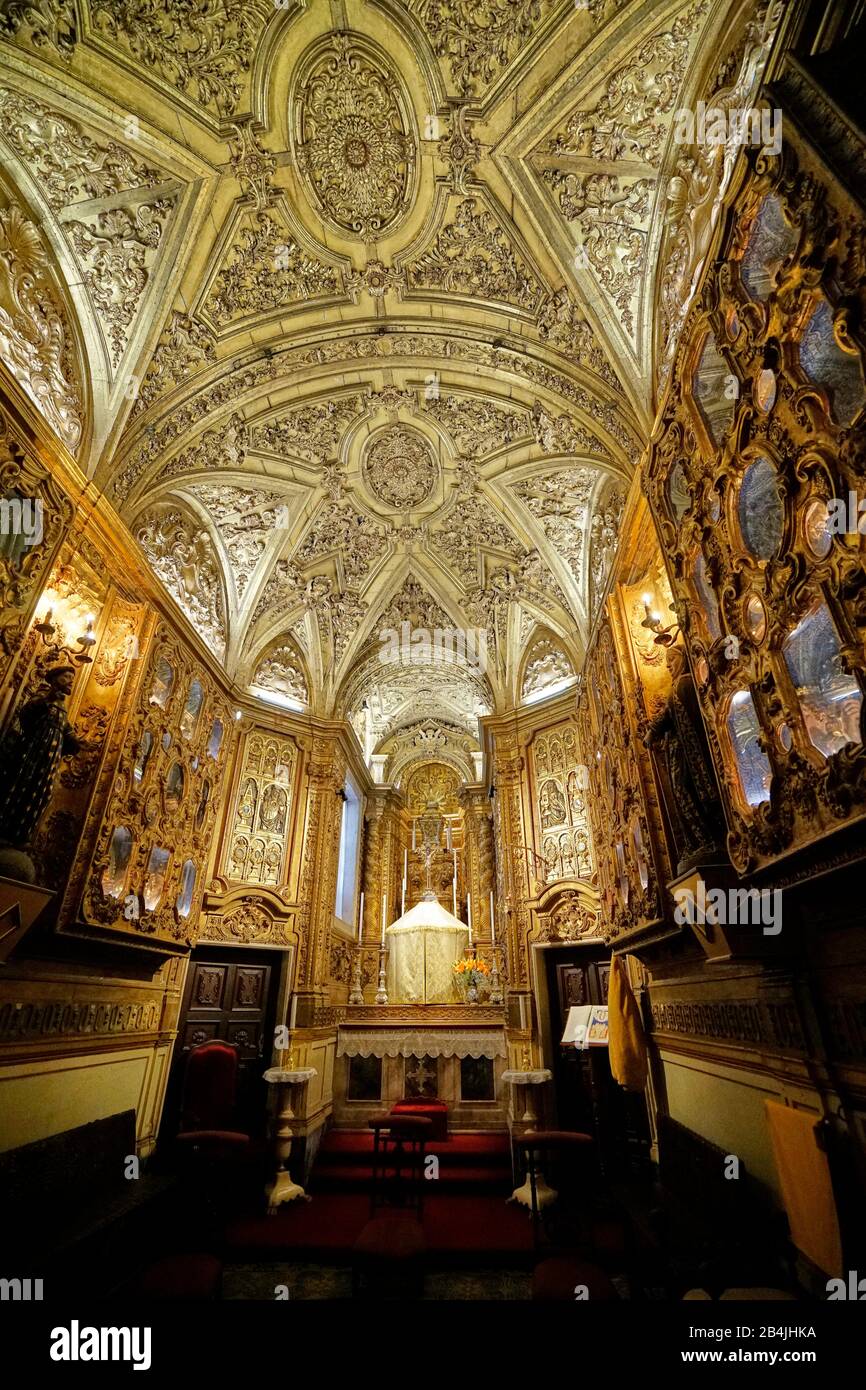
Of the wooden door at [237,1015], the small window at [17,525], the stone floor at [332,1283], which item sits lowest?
the stone floor at [332,1283]

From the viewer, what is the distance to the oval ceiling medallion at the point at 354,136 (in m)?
5.80

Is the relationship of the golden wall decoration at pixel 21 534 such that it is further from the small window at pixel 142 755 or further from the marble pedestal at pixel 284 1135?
the marble pedestal at pixel 284 1135

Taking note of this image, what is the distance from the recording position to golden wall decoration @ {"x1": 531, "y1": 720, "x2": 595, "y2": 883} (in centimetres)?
1004

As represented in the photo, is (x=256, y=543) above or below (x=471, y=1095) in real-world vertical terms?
above

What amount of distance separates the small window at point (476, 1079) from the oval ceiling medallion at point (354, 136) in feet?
42.2

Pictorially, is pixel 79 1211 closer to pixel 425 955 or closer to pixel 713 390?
pixel 713 390

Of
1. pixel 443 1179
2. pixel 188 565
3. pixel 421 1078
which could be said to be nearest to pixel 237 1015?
pixel 421 1078

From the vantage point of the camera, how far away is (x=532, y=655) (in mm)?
12125

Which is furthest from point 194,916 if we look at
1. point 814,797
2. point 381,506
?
point 814,797

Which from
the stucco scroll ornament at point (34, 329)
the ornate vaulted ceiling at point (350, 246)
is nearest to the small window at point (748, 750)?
the ornate vaulted ceiling at point (350, 246)

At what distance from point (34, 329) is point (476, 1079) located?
12571 mm

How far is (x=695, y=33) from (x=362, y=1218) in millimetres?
12664
